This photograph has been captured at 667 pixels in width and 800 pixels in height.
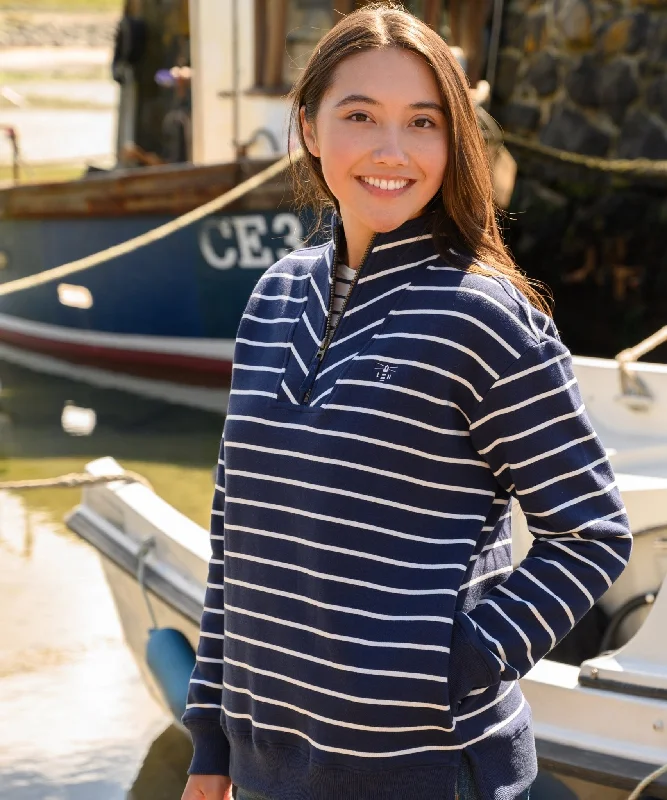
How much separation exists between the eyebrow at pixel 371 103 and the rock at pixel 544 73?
7.82m

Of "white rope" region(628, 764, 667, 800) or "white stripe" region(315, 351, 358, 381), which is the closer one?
"white stripe" region(315, 351, 358, 381)

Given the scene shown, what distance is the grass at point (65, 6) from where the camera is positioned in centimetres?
4094

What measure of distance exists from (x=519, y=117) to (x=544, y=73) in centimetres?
38

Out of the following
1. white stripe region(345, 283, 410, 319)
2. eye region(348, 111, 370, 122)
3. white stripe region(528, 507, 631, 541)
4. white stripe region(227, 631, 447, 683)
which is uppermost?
eye region(348, 111, 370, 122)

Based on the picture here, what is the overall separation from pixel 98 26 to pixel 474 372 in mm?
32908

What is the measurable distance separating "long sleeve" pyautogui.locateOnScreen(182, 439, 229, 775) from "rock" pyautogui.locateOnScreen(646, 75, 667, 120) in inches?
291

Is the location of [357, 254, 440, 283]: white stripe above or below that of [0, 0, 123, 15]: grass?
above

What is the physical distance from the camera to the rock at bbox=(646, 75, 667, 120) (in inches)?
324

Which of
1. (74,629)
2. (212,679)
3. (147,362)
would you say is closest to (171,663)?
(74,629)

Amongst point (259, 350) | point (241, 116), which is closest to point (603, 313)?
point (241, 116)

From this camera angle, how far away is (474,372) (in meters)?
1.22

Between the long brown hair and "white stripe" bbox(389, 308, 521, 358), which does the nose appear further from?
"white stripe" bbox(389, 308, 521, 358)

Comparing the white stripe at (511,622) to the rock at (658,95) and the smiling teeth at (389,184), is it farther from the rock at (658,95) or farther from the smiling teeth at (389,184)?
the rock at (658,95)

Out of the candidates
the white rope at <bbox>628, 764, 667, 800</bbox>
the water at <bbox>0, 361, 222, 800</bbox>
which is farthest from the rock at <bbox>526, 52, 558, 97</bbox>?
the white rope at <bbox>628, 764, 667, 800</bbox>
